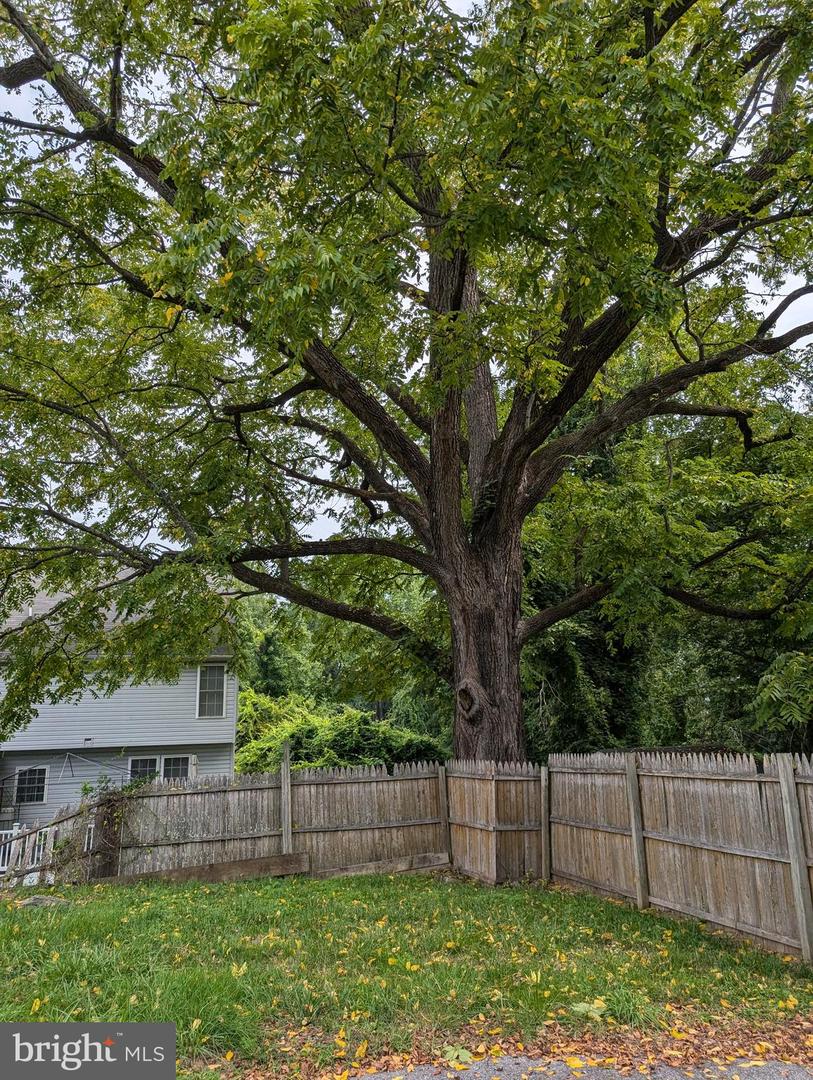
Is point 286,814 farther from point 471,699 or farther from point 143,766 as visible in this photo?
point 143,766

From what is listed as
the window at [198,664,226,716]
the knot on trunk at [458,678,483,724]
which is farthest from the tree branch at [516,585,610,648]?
the window at [198,664,226,716]

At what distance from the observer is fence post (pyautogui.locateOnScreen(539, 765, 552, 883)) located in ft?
30.0

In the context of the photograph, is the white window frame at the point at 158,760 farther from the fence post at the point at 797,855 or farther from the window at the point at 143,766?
the fence post at the point at 797,855

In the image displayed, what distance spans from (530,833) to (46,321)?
34.2ft

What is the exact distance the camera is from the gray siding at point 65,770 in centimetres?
1886

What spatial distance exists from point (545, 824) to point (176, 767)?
47.2ft

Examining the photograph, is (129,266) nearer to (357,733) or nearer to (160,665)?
(160,665)

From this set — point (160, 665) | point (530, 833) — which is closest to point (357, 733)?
point (160, 665)

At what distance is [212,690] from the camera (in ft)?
69.4

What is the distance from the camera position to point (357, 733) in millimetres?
20531
